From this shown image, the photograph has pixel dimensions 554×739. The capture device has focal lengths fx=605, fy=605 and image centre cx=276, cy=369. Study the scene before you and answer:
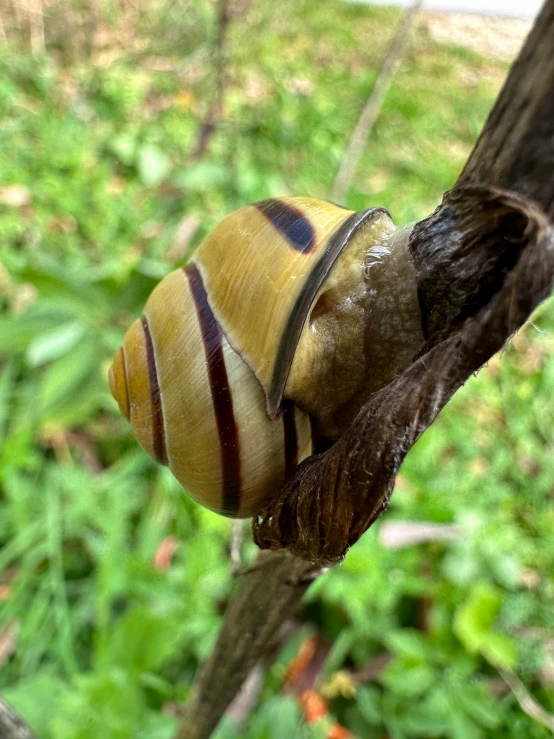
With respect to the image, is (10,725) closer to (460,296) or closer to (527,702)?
(460,296)

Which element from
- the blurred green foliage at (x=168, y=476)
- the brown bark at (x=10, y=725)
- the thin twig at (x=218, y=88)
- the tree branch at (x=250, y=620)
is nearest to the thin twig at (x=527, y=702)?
the blurred green foliage at (x=168, y=476)

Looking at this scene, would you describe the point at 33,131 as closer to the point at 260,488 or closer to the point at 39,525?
the point at 39,525

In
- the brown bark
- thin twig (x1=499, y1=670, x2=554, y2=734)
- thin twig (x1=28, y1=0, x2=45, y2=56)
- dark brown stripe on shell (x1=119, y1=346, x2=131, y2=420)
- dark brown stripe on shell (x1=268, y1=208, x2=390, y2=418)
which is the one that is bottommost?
thin twig (x1=499, y1=670, x2=554, y2=734)

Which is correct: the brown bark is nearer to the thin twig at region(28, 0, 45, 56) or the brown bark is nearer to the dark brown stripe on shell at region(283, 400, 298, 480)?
the dark brown stripe on shell at region(283, 400, 298, 480)

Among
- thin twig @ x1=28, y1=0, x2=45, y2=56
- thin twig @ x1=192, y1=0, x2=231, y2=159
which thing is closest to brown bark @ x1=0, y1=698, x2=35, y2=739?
thin twig @ x1=192, y1=0, x2=231, y2=159

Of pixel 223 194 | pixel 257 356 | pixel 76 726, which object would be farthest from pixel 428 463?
pixel 223 194

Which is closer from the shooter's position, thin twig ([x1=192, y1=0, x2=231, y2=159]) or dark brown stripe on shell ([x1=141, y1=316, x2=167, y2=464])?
dark brown stripe on shell ([x1=141, y1=316, x2=167, y2=464])

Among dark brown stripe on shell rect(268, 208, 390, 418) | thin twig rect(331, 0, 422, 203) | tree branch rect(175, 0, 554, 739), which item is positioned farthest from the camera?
thin twig rect(331, 0, 422, 203)
